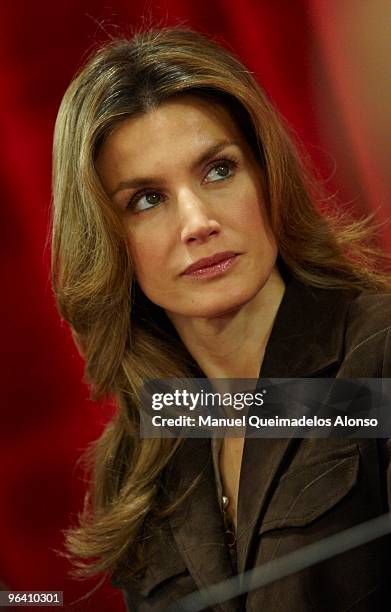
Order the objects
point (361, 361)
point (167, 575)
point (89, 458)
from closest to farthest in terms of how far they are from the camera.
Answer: point (361, 361), point (167, 575), point (89, 458)

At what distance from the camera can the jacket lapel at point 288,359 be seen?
0.98 metres

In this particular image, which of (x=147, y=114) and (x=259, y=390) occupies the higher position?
(x=147, y=114)

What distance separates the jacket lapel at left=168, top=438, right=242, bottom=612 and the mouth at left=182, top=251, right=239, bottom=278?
0.22 m

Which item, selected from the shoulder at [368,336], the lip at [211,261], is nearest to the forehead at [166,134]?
the lip at [211,261]

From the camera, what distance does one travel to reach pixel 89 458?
3.95 ft

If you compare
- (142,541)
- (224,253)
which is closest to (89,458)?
(142,541)

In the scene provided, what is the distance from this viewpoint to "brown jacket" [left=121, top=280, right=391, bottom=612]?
3.05ft

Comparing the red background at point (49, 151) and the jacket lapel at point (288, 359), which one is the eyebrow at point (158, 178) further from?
the jacket lapel at point (288, 359)

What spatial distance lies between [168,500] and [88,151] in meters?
0.42

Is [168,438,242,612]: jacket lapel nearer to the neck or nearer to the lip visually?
the neck

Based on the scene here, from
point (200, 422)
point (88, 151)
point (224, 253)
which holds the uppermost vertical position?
point (88, 151)

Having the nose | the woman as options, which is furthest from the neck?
the nose

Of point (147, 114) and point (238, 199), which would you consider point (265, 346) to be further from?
point (147, 114)

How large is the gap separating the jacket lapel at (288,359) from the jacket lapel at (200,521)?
0.13 feet
